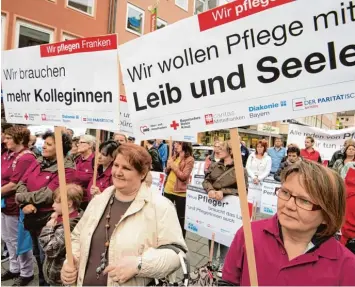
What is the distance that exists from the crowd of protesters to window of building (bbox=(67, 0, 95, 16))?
11.7m

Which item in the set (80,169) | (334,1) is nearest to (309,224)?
(334,1)

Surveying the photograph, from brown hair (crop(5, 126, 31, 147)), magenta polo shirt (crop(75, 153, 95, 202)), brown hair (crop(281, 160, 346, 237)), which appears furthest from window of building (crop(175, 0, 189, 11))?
brown hair (crop(281, 160, 346, 237))

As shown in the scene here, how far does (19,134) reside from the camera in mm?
3479

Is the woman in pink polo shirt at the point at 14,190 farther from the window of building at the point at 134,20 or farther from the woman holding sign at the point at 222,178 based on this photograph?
the window of building at the point at 134,20

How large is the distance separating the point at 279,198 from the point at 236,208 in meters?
1.74

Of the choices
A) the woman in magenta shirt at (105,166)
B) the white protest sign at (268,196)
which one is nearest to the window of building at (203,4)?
the white protest sign at (268,196)

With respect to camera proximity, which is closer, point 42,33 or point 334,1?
point 334,1

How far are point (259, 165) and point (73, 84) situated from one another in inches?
172

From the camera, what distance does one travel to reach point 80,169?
3.79 meters

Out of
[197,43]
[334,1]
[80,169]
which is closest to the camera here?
[334,1]

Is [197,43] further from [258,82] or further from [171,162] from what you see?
[171,162]

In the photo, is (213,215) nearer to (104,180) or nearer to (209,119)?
(104,180)

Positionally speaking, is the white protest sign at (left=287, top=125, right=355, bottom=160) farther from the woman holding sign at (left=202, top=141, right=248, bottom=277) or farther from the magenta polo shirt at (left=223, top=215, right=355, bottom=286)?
the magenta polo shirt at (left=223, top=215, right=355, bottom=286)

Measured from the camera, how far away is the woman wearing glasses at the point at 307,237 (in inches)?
51.4
